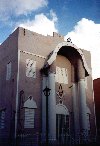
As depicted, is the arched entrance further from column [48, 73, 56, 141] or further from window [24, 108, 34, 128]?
window [24, 108, 34, 128]

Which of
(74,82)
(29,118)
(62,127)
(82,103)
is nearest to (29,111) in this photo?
(29,118)

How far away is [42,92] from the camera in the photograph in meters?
20.8

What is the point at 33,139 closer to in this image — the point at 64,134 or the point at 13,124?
the point at 13,124

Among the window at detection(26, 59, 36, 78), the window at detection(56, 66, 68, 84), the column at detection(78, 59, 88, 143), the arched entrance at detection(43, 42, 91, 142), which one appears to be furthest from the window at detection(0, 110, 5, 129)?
the column at detection(78, 59, 88, 143)

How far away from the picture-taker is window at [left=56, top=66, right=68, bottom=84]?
2272cm

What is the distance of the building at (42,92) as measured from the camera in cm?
1878

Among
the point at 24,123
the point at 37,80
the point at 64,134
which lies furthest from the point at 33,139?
the point at 37,80

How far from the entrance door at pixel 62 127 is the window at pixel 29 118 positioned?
282cm

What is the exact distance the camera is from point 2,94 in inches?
872

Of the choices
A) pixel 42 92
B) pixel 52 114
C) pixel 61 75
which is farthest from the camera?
pixel 61 75

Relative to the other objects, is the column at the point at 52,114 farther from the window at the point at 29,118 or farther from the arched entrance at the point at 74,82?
the window at the point at 29,118

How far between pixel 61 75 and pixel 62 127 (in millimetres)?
5236

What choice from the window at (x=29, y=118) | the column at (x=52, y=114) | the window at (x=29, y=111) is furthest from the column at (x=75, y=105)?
the window at (x=29, y=118)

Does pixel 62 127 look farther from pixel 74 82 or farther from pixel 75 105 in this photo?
pixel 74 82
